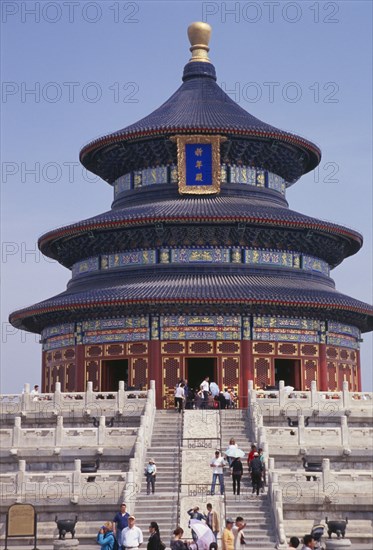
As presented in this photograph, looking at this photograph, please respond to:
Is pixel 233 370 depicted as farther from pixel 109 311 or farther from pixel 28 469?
pixel 28 469

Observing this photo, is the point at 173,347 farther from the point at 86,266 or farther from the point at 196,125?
the point at 196,125

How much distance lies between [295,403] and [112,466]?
7613 mm

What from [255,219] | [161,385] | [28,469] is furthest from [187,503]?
[255,219]

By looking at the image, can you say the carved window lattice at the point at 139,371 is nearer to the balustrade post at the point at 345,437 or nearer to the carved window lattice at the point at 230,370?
the carved window lattice at the point at 230,370

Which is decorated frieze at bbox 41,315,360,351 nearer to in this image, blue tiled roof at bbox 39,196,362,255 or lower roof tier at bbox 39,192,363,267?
Answer: lower roof tier at bbox 39,192,363,267

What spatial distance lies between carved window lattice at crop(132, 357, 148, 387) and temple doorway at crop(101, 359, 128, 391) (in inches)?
41.1

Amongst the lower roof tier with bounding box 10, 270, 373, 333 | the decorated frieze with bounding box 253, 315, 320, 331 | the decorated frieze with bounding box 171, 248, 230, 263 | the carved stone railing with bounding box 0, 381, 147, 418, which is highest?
the decorated frieze with bounding box 171, 248, 230, 263

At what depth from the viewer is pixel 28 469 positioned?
33469mm

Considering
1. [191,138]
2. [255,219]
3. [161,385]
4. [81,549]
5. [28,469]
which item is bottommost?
[81,549]

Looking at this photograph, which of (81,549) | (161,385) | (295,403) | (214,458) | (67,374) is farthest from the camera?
(67,374)

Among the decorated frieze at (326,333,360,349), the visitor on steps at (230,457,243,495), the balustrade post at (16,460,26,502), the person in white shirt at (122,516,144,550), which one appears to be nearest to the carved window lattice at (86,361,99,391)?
the decorated frieze at (326,333,360,349)

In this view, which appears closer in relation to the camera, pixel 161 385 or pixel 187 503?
pixel 187 503

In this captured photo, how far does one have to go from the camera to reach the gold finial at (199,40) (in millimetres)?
60344

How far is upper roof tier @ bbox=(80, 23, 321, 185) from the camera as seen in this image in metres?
54.8
